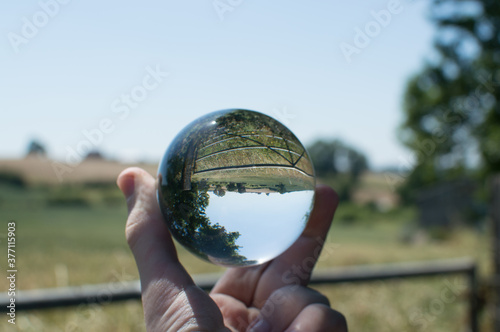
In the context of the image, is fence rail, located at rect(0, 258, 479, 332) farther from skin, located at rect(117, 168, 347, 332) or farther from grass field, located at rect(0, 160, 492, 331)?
skin, located at rect(117, 168, 347, 332)

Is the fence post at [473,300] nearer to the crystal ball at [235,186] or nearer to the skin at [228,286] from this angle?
the skin at [228,286]

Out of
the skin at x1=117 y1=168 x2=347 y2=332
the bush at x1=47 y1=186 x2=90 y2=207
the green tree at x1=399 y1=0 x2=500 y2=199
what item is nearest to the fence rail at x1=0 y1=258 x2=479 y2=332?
the skin at x1=117 y1=168 x2=347 y2=332

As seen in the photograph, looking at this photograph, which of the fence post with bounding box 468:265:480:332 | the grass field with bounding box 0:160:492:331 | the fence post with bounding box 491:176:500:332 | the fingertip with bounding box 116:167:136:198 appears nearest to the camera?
the fingertip with bounding box 116:167:136:198

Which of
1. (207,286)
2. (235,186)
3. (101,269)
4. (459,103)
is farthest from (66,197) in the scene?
(459,103)

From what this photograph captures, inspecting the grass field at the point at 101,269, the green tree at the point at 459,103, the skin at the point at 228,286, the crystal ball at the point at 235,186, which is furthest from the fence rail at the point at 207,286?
the green tree at the point at 459,103

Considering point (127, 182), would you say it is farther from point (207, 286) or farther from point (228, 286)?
point (207, 286)
